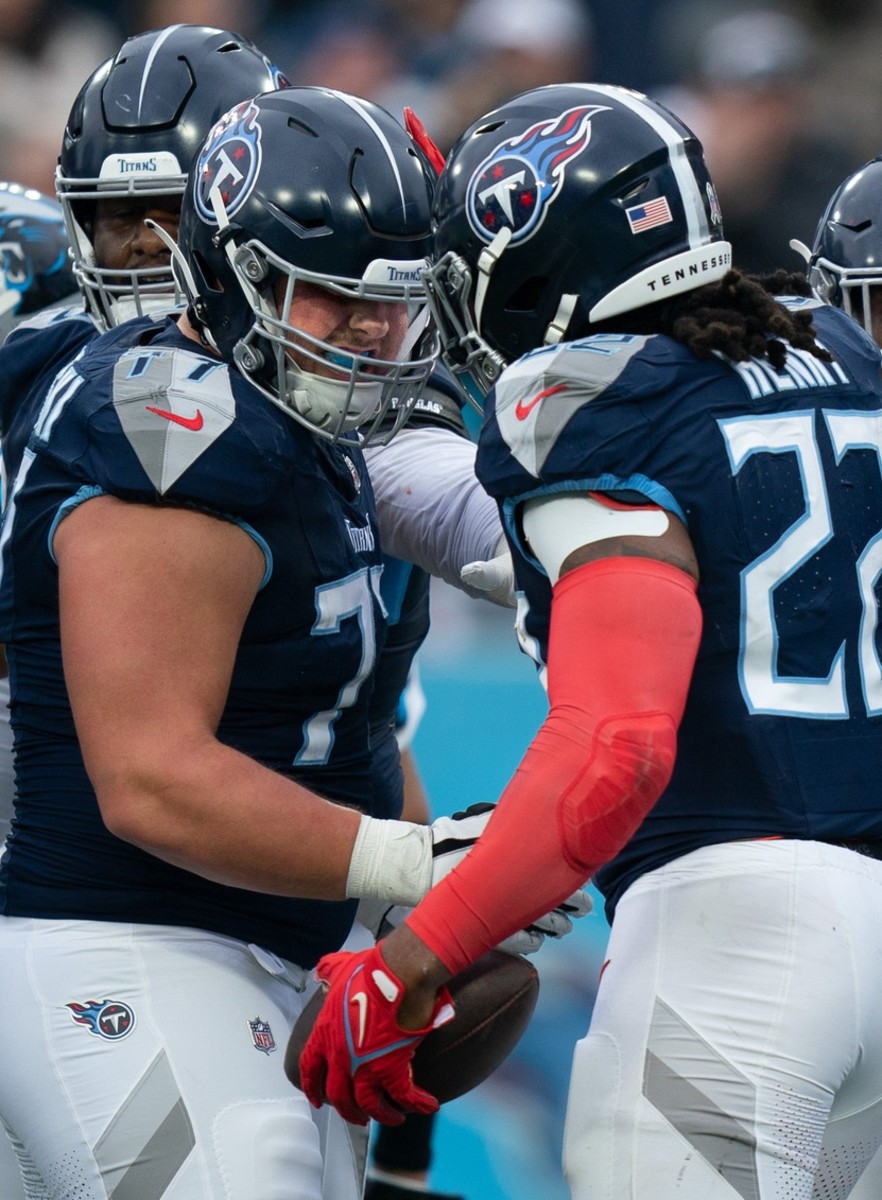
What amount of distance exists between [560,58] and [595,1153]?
5.70 metres

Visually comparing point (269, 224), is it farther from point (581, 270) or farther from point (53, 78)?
point (53, 78)

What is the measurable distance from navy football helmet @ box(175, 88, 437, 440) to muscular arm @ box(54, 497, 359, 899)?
0.29 metres

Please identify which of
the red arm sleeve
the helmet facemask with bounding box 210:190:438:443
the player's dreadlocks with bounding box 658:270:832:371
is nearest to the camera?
the red arm sleeve

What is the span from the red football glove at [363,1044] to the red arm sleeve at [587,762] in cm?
7

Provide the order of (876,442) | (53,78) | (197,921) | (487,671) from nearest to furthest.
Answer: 1. (876,442)
2. (197,921)
3. (487,671)
4. (53,78)

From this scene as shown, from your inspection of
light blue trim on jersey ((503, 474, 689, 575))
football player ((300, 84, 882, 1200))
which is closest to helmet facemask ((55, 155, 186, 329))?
football player ((300, 84, 882, 1200))

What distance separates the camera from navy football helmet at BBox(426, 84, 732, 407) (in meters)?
1.80

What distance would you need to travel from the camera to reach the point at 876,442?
5.75 ft

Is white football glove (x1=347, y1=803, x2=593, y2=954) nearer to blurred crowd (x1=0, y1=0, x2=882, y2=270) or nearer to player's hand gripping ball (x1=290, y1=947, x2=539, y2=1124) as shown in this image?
player's hand gripping ball (x1=290, y1=947, x2=539, y2=1124)

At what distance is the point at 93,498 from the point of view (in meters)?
1.79

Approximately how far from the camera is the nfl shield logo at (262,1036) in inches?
72.1

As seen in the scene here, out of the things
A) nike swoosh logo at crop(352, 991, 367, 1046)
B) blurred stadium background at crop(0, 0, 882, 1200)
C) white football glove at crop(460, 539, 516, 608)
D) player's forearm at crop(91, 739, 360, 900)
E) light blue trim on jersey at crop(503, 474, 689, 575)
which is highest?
light blue trim on jersey at crop(503, 474, 689, 575)

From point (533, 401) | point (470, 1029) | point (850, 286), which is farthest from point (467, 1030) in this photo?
point (850, 286)

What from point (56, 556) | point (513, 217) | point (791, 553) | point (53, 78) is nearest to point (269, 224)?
point (513, 217)
